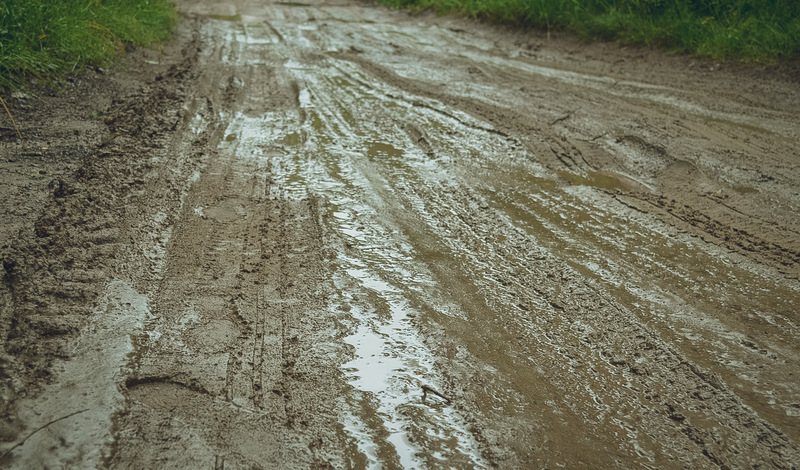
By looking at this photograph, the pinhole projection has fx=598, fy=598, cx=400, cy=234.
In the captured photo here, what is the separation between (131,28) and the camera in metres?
7.06

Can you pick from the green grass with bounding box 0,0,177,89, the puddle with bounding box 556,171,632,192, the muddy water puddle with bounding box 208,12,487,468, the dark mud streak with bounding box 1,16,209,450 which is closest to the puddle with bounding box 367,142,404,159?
the muddy water puddle with bounding box 208,12,487,468

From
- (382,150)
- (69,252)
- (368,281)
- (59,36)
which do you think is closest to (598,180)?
(382,150)

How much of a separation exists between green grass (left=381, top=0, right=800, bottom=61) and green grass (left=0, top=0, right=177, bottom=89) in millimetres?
5750

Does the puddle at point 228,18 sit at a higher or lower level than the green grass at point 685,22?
lower

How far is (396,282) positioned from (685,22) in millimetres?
6593

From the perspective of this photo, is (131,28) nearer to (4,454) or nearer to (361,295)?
(361,295)

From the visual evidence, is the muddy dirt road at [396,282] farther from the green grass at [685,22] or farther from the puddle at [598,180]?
the green grass at [685,22]

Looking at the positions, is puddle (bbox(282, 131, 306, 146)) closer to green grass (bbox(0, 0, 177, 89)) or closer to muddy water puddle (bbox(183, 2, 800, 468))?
muddy water puddle (bbox(183, 2, 800, 468))

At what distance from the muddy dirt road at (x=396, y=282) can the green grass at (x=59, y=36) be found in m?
0.32

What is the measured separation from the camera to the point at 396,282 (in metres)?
3.12

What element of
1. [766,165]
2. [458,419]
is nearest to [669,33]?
[766,165]

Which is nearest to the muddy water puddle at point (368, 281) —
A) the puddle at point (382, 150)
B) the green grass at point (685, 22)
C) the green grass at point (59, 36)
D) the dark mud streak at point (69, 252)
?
the puddle at point (382, 150)

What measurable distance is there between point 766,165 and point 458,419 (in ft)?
12.0

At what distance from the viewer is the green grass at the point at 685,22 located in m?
7.00
